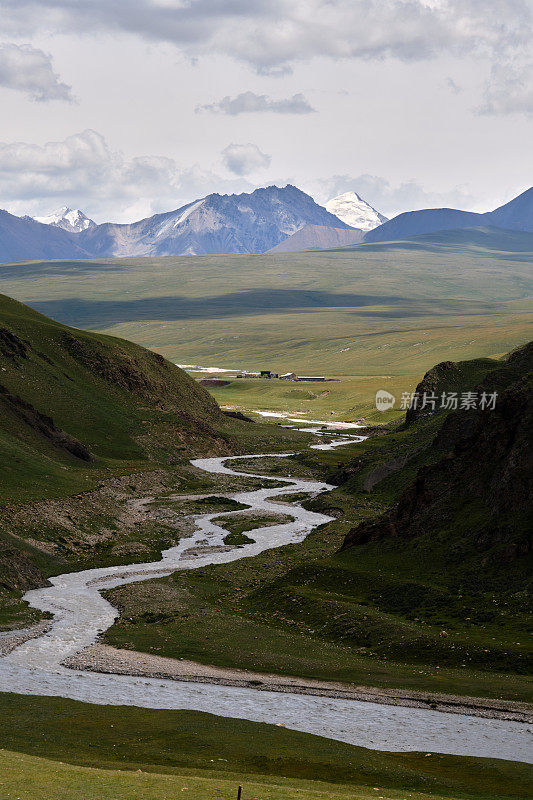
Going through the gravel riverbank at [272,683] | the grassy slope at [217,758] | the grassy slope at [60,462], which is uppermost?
the grassy slope at [60,462]

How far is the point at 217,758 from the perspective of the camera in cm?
4772

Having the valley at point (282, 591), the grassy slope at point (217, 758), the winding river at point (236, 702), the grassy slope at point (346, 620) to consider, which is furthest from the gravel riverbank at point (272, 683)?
the grassy slope at point (217, 758)

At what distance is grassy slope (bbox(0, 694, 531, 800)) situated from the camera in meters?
41.4

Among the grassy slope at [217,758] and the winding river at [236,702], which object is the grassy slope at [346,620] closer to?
the winding river at [236,702]

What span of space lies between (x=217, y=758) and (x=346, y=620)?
33.4 m

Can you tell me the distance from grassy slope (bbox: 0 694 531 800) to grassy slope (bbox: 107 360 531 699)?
13187 mm

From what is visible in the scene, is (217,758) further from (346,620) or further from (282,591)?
(282,591)

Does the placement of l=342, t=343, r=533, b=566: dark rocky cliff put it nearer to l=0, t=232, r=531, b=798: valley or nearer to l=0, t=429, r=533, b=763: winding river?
l=0, t=232, r=531, b=798: valley

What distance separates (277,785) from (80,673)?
29.1m

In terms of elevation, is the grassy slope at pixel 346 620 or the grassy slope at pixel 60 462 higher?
the grassy slope at pixel 60 462

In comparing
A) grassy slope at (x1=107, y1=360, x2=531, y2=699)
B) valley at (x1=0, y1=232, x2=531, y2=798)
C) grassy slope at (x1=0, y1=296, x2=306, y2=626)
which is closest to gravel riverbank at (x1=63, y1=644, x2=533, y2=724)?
valley at (x1=0, y1=232, x2=531, y2=798)

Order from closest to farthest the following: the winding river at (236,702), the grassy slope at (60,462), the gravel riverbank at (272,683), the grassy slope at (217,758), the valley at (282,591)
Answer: the grassy slope at (217,758), the winding river at (236,702), the gravel riverbank at (272,683), the valley at (282,591), the grassy slope at (60,462)

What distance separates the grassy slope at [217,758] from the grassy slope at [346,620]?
13.2m

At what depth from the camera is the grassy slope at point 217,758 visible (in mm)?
41438
